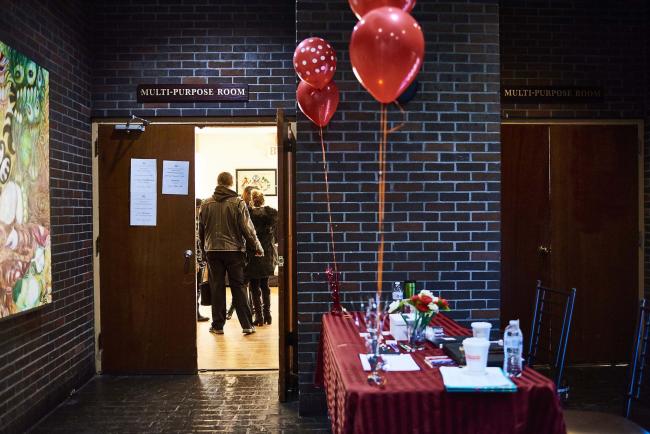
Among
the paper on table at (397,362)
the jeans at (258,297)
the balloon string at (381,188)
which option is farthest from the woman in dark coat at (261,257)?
the paper on table at (397,362)

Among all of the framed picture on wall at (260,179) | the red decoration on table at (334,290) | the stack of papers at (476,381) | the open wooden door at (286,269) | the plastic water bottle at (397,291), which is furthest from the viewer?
the framed picture on wall at (260,179)

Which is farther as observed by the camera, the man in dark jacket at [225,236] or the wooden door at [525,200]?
the man in dark jacket at [225,236]

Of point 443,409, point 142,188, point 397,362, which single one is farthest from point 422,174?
point 142,188

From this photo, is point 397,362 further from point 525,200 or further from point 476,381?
point 525,200

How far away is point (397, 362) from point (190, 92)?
3008 mm

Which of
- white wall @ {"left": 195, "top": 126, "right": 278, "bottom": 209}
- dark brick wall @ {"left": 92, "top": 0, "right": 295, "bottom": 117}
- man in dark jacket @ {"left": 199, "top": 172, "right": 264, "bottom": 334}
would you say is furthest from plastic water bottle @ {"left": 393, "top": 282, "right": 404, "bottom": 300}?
white wall @ {"left": 195, "top": 126, "right": 278, "bottom": 209}

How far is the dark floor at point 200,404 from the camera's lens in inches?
139

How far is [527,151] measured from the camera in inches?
187

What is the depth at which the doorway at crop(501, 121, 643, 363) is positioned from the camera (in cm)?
475

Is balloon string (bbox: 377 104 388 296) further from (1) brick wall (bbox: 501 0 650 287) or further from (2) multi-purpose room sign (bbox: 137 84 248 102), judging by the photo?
(1) brick wall (bbox: 501 0 650 287)

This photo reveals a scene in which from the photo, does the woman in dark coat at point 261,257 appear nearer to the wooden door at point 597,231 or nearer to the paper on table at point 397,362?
the wooden door at point 597,231

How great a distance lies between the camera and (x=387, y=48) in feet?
7.38

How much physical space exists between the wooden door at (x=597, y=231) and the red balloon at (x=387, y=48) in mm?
2873

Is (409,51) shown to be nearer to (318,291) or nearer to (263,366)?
(318,291)
